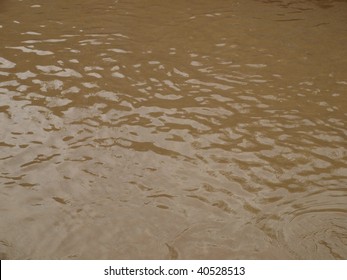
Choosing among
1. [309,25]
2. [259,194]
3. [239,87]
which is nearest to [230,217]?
[259,194]

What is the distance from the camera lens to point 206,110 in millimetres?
5309

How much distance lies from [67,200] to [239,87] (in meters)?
2.86

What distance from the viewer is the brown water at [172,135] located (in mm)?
3697

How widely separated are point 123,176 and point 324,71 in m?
3.46

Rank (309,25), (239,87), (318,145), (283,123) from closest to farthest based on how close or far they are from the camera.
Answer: (318,145) → (283,123) → (239,87) → (309,25)

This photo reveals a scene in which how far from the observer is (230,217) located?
387 cm

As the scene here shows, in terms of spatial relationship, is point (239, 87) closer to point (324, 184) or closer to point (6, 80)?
point (324, 184)

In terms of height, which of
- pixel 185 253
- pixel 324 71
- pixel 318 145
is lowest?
pixel 185 253

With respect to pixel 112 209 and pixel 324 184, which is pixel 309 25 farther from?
pixel 112 209

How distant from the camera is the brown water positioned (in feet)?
12.1

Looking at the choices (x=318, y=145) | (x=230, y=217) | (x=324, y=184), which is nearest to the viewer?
(x=230, y=217)

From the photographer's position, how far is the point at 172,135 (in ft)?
16.0

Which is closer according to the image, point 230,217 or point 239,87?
point 230,217
